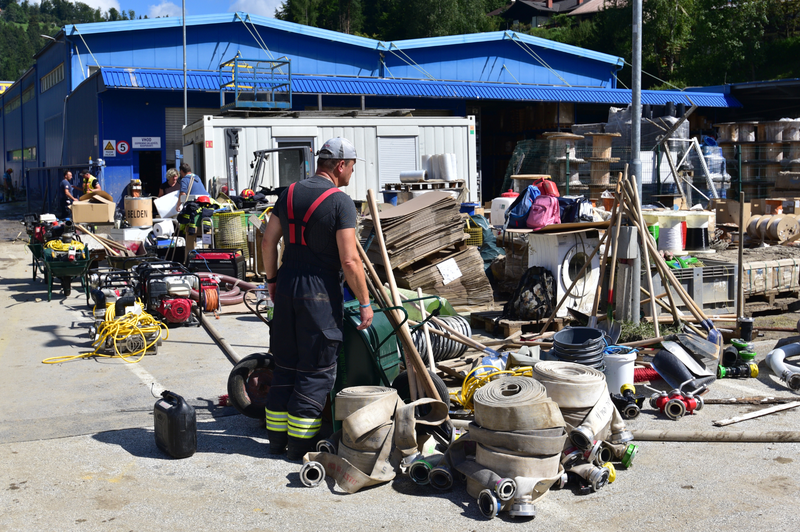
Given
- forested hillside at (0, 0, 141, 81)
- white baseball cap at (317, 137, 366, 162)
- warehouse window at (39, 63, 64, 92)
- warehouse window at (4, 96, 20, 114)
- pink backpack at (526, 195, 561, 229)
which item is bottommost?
pink backpack at (526, 195, 561, 229)

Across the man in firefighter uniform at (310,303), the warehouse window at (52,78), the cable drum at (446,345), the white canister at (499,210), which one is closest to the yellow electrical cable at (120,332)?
the cable drum at (446,345)

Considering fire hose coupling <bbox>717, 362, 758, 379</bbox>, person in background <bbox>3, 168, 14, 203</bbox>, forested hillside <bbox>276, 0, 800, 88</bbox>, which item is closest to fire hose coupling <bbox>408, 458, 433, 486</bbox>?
fire hose coupling <bbox>717, 362, 758, 379</bbox>

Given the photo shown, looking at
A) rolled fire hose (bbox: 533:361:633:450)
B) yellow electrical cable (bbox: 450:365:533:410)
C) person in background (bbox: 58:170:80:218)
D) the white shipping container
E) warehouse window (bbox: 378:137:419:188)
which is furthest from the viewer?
warehouse window (bbox: 378:137:419:188)

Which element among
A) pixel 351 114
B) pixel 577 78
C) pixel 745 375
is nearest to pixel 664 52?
pixel 577 78

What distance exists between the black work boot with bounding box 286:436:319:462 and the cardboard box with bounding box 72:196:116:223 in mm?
12567

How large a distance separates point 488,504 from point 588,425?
952mm

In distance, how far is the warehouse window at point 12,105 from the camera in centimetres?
4919

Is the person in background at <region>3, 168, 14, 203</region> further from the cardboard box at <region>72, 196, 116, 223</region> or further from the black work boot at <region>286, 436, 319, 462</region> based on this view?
the black work boot at <region>286, 436, 319, 462</region>

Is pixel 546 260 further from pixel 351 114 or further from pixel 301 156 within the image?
pixel 351 114

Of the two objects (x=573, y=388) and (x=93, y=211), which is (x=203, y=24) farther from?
(x=573, y=388)

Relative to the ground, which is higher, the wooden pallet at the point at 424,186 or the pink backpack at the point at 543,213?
the wooden pallet at the point at 424,186

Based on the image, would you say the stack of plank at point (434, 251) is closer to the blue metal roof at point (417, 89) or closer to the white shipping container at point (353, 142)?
the white shipping container at point (353, 142)

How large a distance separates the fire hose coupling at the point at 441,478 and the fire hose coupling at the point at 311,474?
27.5 inches

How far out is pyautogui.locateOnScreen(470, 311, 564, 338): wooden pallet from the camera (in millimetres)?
8766
